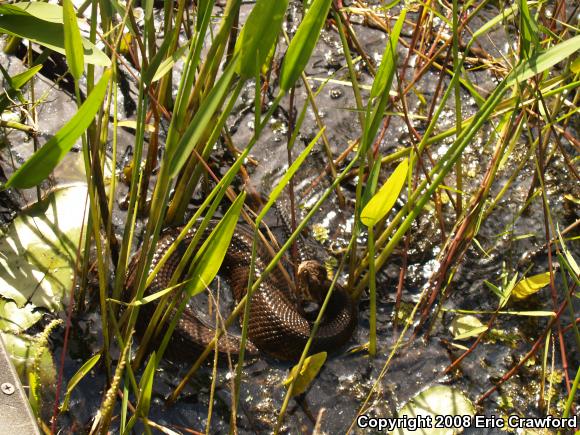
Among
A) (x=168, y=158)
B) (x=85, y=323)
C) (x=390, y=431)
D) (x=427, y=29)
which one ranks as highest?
(x=427, y=29)

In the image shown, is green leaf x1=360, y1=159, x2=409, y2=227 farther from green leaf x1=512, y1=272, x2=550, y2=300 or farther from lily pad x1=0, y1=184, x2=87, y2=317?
lily pad x1=0, y1=184, x2=87, y2=317

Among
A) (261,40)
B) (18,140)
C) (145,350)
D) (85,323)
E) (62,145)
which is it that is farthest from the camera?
(18,140)

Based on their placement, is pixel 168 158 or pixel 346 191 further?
pixel 346 191

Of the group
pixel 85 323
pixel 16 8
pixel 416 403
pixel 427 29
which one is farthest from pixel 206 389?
Result: pixel 427 29

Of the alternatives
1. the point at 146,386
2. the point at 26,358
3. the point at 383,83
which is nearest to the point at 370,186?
the point at 383,83

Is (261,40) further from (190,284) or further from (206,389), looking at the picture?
(206,389)

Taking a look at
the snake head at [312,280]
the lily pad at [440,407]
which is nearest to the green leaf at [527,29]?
the snake head at [312,280]
